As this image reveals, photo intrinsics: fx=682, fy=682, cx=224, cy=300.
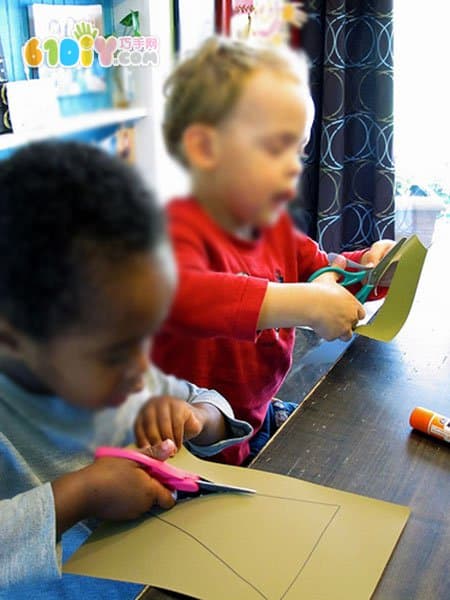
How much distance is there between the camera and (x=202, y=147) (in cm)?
17

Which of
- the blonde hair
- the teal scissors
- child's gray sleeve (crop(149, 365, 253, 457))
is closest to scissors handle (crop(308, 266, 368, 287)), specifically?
the teal scissors

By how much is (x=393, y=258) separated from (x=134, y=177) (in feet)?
0.87

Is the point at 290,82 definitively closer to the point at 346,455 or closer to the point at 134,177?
the point at 134,177

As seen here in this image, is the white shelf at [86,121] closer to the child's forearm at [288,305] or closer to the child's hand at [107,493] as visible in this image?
the child's forearm at [288,305]

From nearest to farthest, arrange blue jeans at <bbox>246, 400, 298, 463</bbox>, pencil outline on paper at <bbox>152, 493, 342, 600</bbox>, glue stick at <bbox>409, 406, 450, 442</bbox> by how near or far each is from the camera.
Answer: pencil outline on paper at <bbox>152, 493, 342, 600</bbox>, glue stick at <bbox>409, 406, 450, 442</bbox>, blue jeans at <bbox>246, 400, 298, 463</bbox>

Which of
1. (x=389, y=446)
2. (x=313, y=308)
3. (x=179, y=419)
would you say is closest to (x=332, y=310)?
(x=313, y=308)

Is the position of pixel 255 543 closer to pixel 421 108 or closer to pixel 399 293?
pixel 399 293

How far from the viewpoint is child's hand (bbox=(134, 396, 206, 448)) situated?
0.74 feet

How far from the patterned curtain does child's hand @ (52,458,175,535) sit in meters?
0.19

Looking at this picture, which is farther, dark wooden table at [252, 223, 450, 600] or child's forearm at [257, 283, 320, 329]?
dark wooden table at [252, 223, 450, 600]

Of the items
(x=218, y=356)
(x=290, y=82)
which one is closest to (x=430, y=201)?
(x=218, y=356)

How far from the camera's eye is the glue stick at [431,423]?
0.52m

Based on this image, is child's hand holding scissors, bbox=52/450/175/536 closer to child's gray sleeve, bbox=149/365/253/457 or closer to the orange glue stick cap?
child's gray sleeve, bbox=149/365/253/457

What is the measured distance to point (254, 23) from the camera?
205 mm
